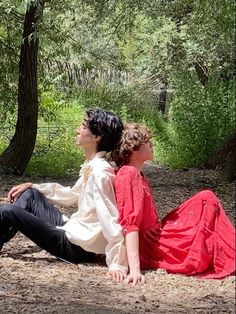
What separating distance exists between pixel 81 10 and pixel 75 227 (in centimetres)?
444

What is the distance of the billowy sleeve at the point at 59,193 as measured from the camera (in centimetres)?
290

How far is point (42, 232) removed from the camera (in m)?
2.67

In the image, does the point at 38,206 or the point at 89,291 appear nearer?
the point at 89,291

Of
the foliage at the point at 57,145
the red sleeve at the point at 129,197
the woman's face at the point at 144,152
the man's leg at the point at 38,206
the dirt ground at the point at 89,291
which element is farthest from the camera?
the foliage at the point at 57,145

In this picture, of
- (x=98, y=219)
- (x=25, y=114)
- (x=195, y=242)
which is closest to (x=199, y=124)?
(x=25, y=114)

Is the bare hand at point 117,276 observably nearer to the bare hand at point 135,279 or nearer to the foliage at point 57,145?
the bare hand at point 135,279

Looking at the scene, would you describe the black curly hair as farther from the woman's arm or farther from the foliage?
the foliage

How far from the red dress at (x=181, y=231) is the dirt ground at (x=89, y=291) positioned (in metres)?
0.06

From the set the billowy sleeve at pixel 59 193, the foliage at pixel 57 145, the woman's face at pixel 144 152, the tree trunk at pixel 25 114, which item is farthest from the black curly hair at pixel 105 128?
the foliage at pixel 57 145

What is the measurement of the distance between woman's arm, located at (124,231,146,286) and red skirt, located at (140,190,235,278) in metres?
0.16

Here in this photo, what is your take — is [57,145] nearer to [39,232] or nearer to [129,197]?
[39,232]

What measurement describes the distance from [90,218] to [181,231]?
0.41m

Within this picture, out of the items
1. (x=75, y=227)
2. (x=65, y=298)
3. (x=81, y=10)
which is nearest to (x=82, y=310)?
(x=65, y=298)

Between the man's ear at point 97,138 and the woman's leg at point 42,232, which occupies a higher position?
the man's ear at point 97,138
